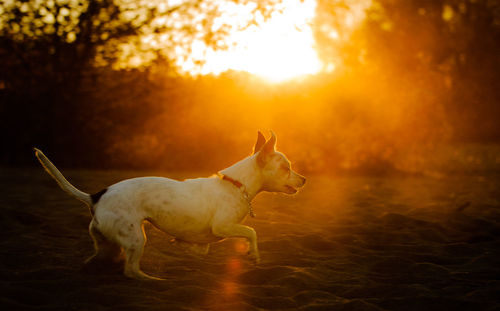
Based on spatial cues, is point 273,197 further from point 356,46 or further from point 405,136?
point 356,46

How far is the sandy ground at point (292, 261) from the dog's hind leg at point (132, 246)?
6.6 inches

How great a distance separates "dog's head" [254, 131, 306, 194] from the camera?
5473 millimetres

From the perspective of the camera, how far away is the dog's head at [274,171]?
18.0 feet

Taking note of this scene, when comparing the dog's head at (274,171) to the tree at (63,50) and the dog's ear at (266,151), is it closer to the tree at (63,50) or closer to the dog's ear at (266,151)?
the dog's ear at (266,151)

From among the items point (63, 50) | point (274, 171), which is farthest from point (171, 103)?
point (274, 171)

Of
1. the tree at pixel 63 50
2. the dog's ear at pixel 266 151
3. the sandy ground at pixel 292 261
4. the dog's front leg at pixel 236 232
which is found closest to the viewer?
the sandy ground at pixel 292 261

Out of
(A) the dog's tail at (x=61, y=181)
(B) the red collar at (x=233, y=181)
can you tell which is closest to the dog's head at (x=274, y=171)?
(B) the red collar at (x=233, y=181)

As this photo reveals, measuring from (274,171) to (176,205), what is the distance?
122 cm

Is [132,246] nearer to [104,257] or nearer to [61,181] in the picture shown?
[104,257]

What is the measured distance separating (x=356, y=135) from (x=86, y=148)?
8486mm

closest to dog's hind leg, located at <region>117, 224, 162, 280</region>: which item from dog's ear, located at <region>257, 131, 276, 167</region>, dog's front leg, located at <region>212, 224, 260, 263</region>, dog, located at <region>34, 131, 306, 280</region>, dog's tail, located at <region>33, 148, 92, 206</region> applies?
dog, located at <region>34, 131, 306, 280</region>

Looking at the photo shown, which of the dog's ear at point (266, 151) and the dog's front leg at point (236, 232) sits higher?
the dog's ear at point (266, 151)

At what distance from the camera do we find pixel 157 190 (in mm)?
4836

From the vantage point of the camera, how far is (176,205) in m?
4.84
